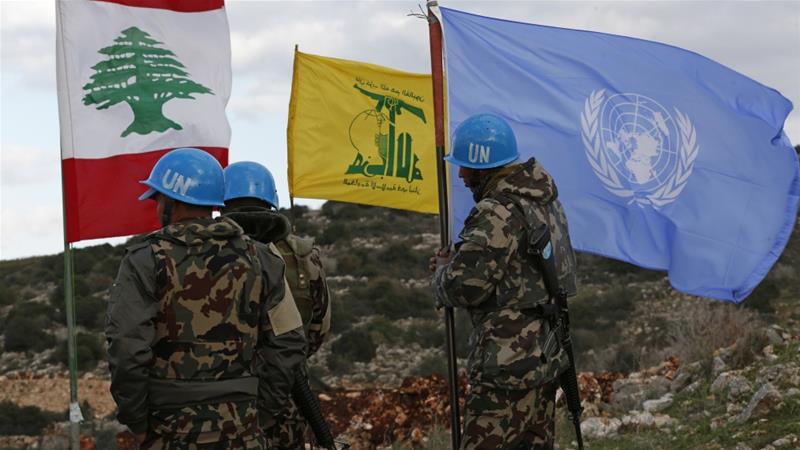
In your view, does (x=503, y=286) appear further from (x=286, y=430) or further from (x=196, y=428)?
(x=196, y=428)

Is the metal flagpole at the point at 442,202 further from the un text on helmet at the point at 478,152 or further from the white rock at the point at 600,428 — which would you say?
the white rock at the point at 600,428

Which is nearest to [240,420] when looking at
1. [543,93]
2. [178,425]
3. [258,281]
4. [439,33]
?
[178,425]

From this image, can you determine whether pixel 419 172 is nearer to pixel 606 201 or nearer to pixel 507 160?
pixel 606 201

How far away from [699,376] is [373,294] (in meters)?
19.0

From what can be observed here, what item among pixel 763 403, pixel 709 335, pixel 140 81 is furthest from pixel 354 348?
pixel 140 81

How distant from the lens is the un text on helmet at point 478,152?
20.4ft

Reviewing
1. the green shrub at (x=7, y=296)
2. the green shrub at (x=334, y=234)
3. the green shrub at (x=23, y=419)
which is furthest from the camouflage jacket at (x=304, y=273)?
the green shrub at (x=334, y=234)

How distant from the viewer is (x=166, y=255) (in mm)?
4914

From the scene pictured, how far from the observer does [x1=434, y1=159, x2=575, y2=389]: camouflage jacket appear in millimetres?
5875

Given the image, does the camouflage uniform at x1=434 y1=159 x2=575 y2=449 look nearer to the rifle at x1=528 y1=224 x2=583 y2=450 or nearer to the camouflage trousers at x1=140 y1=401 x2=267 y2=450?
the rifle at x1=528 y1=224 x2=583 y2=450

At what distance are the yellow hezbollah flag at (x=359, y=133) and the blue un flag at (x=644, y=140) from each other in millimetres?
3023

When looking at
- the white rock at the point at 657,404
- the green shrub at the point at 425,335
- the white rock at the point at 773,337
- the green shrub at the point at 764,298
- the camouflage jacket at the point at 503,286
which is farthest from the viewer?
the green shrub at the point at 425,335

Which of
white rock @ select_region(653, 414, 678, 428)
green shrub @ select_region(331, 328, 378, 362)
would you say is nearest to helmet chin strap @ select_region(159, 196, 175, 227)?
white rock @ select_region(653, 414, 678, 428)

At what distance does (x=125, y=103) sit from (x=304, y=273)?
3322 mm
